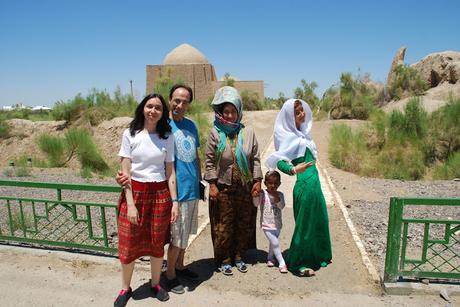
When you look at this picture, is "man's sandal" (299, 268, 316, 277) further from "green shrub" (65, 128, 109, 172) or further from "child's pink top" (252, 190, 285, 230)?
"green shrub" (65, 128, 109, 172)

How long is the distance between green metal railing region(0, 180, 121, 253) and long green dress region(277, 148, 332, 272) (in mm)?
1751

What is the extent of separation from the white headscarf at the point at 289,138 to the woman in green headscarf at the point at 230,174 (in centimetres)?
22

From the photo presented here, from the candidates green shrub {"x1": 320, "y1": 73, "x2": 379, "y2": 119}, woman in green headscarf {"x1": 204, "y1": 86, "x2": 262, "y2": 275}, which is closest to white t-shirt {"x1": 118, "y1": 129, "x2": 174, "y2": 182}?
woman in green headscarf {"x1": 204, "y1": 86, "x2": 262, "y2": 275}

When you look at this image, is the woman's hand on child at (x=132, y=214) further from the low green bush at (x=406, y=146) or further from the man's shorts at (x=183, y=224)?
the low green bush at (x=406, y=146)

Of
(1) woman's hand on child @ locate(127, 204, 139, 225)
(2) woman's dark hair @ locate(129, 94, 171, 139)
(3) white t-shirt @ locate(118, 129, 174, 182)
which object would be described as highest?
(2) woman's dark hair @ locate(129, 94, 171, 139)

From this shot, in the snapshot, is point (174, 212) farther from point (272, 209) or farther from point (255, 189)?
point (272, 209)

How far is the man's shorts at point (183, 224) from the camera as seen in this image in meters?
2.96

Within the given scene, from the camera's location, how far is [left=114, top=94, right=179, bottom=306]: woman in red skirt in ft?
8.86

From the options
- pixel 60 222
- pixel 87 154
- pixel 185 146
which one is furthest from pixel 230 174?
pixel 87 154

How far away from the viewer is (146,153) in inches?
106

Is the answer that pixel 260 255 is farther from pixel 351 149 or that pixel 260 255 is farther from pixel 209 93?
pixel 209 93

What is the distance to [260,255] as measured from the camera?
3908mm

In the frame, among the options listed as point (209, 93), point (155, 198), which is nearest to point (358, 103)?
point (209, 93)

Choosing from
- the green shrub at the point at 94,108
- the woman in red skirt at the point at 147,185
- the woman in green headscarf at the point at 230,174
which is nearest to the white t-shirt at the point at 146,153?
the woman in red skirt at the point at 147,185
